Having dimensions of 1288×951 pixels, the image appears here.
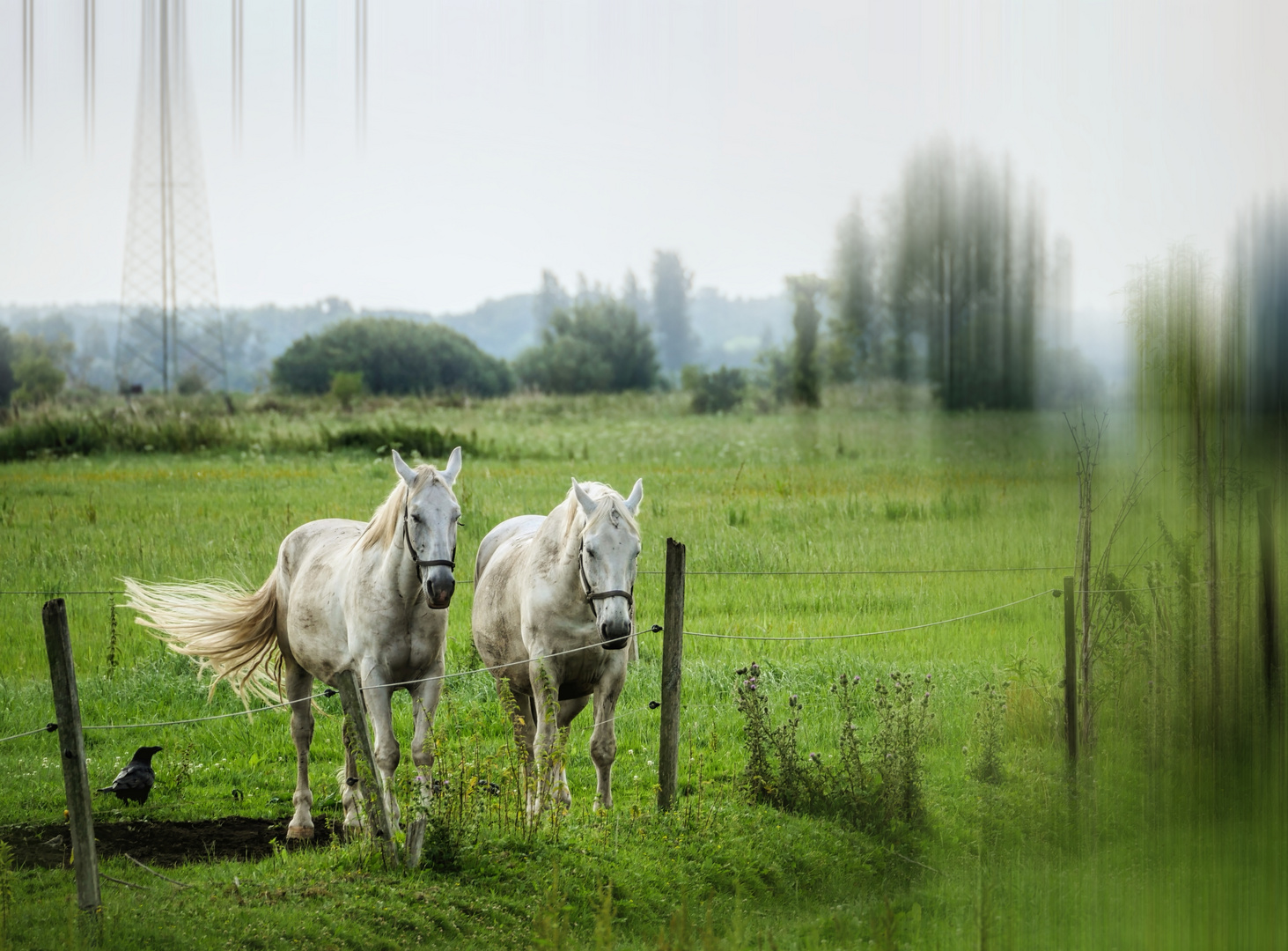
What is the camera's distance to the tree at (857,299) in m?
22.9

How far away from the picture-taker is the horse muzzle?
5.62 meters

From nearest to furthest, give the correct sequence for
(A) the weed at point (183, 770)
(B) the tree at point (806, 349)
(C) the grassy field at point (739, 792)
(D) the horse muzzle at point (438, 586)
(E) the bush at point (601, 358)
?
(C) the grassy field at point (739, 792) < (D) the horse muzzle at point (438, 586) < (A) the weed at point (183, 770) < (B) the tree at point (806, 349) < (E) the bush at point (601, 358)

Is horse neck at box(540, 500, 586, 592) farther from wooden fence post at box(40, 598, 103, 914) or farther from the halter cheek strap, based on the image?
wooden fence post at box(40, 598, 103, 914)

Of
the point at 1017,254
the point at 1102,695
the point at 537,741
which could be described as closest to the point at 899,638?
the point at 1102,695

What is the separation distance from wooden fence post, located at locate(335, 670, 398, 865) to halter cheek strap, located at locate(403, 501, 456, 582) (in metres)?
0.77

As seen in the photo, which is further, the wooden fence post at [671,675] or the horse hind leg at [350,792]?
the horse hind leg at [350,792]

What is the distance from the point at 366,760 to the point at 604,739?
5.49 feet

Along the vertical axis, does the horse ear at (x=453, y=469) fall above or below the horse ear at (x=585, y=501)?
above

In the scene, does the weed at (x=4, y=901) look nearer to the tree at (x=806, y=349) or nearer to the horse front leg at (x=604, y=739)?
the horse front leg at (x=604, y=739)

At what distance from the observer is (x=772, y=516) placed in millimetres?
16625

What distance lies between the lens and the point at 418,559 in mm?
5805

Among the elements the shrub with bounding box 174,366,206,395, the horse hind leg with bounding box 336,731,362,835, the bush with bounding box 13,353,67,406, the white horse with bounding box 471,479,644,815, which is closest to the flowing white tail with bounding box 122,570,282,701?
the horse hind leg with bounding box 336,731,362,835

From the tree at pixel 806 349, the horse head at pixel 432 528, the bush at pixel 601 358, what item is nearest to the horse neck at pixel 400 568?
the horse head at pixel 432 528

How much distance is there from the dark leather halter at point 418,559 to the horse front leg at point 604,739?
136cm
